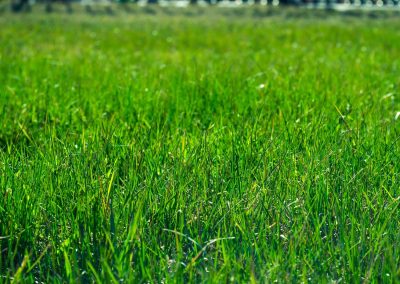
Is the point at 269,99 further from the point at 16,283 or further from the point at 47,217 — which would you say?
the point at 16,283

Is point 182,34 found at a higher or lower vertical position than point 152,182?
lower

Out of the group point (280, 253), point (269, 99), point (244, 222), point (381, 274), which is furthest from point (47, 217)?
point (269, 99)

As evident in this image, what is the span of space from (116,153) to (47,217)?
2.74ft

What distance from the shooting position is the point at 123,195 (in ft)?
10.7

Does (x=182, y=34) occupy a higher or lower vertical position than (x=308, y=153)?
lower

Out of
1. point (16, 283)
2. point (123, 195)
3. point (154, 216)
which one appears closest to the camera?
point (16, 283)

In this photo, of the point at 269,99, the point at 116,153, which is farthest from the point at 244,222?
the point at 269,99

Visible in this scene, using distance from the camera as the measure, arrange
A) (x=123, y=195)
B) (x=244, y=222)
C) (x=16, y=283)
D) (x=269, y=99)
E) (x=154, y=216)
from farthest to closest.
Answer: (x=269, y=99) → (x=123, y=195) → (x=154, y=216) → (x=244, y=222) → (x=16, y=283)

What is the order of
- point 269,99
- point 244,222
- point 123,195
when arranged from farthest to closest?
point 269,99 → point 123,195 → point 244,222

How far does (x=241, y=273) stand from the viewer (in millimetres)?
2559

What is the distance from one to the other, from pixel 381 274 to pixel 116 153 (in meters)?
1.70

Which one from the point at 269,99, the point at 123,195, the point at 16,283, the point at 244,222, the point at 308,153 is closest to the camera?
the point at 16,283

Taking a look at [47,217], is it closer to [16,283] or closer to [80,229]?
[80,229]

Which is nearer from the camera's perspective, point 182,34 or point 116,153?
point 116,153
